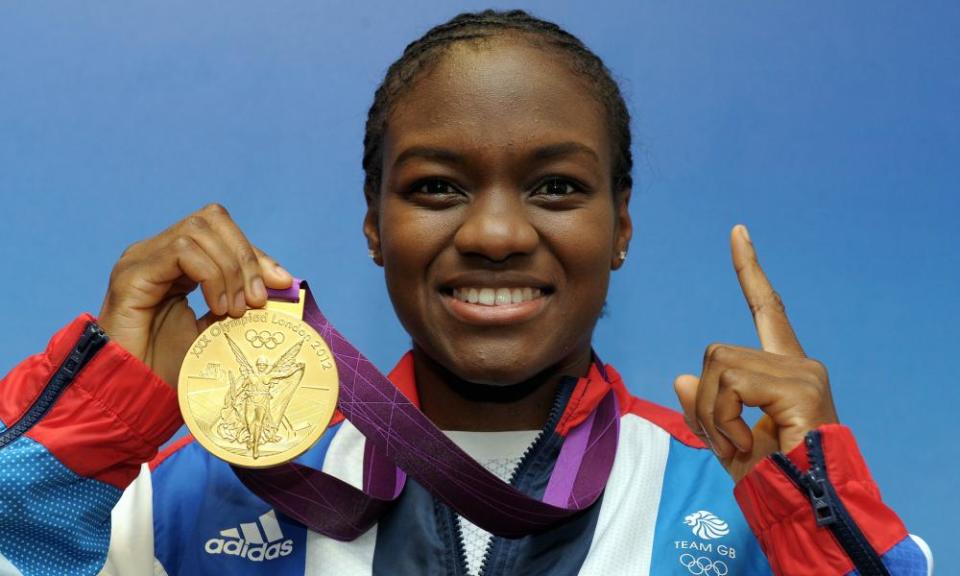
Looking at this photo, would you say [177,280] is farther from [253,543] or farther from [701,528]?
[701,528]

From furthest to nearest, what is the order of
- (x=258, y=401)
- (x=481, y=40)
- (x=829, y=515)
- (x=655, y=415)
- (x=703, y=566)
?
(x=655, y=415) < (x=481, y=40) < (x=703, y=566) < (x=258, y=401) < (x=829, y=515)

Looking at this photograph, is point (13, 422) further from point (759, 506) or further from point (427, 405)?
point (759, 506)

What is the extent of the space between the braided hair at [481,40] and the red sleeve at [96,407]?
0.51 metres

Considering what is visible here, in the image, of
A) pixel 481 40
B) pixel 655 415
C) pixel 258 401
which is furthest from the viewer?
pixel 655 415

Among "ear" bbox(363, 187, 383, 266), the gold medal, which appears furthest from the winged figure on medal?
"ear" bbox(363, 187, 383, 266)

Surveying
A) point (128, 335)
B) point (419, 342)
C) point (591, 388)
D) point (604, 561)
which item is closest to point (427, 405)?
point (419, 342)

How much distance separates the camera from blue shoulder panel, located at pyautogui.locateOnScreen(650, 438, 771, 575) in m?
1.32

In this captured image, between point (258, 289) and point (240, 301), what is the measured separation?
26 mm

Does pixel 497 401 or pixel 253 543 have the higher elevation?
pixel 497 401

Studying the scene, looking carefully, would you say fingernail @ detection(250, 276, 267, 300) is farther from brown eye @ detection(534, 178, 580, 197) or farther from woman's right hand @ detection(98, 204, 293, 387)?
brown eye @ detection(534, 178, 580, 197)

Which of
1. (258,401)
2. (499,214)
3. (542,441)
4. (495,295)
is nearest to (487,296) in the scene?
(495,295)

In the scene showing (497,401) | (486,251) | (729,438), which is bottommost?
(729,438)

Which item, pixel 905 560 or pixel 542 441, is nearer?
pixel 905 560

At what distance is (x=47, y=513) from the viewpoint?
3.88ft
